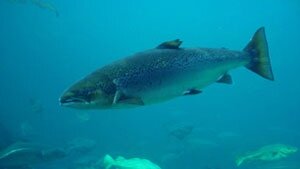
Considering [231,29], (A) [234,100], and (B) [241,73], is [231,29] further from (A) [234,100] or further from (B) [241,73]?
(A) [234,100]

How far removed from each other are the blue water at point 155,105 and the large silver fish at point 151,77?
3170 mm

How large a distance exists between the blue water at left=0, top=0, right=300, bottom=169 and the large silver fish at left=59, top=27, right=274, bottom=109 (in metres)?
3.17

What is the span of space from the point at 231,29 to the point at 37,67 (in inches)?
2562

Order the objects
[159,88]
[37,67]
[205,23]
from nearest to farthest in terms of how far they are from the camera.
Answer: [159,88] < [37,67] < [205,23]

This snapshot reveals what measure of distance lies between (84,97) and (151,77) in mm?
644

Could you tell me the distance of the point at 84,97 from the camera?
147 inches

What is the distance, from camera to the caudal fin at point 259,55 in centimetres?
520

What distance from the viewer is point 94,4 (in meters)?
122

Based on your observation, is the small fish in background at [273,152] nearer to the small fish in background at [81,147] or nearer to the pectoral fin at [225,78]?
the small fish in background at [81,147]

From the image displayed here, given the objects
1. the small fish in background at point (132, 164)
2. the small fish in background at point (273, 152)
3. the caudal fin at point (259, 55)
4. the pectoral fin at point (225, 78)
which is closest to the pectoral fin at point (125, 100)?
the pectoral fin at point (225, 78)

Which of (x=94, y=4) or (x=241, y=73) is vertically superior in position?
(x=94, y=4)

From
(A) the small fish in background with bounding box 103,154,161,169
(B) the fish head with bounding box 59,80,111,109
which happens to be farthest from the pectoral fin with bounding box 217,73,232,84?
(A) the small fish in background with bounding box 103,154,161,169

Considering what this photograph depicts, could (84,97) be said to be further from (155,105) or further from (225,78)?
(155,105)

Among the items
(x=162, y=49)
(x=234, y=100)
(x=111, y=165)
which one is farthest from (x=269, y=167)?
(x=234, y=100)
